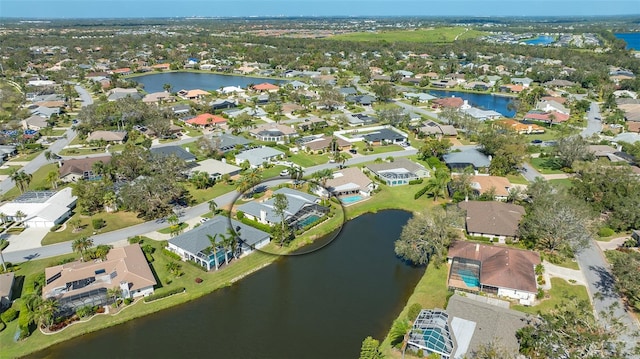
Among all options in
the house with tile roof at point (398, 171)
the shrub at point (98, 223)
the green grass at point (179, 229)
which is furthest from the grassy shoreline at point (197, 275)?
the shrub at point (98, 223)

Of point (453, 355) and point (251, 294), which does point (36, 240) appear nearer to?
point (251, 294)

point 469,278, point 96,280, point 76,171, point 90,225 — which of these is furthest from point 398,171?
point 76,171

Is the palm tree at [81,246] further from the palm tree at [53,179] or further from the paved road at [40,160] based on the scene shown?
the paved road at [40,160]

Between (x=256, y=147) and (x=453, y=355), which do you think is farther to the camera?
(x=256, y=147)

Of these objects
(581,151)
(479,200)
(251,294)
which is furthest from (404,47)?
(251,294)

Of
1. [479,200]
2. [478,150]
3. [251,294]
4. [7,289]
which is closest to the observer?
[7,289]

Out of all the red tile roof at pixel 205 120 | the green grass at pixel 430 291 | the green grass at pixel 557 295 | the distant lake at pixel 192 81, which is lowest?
the green grass at pixel 430 291
